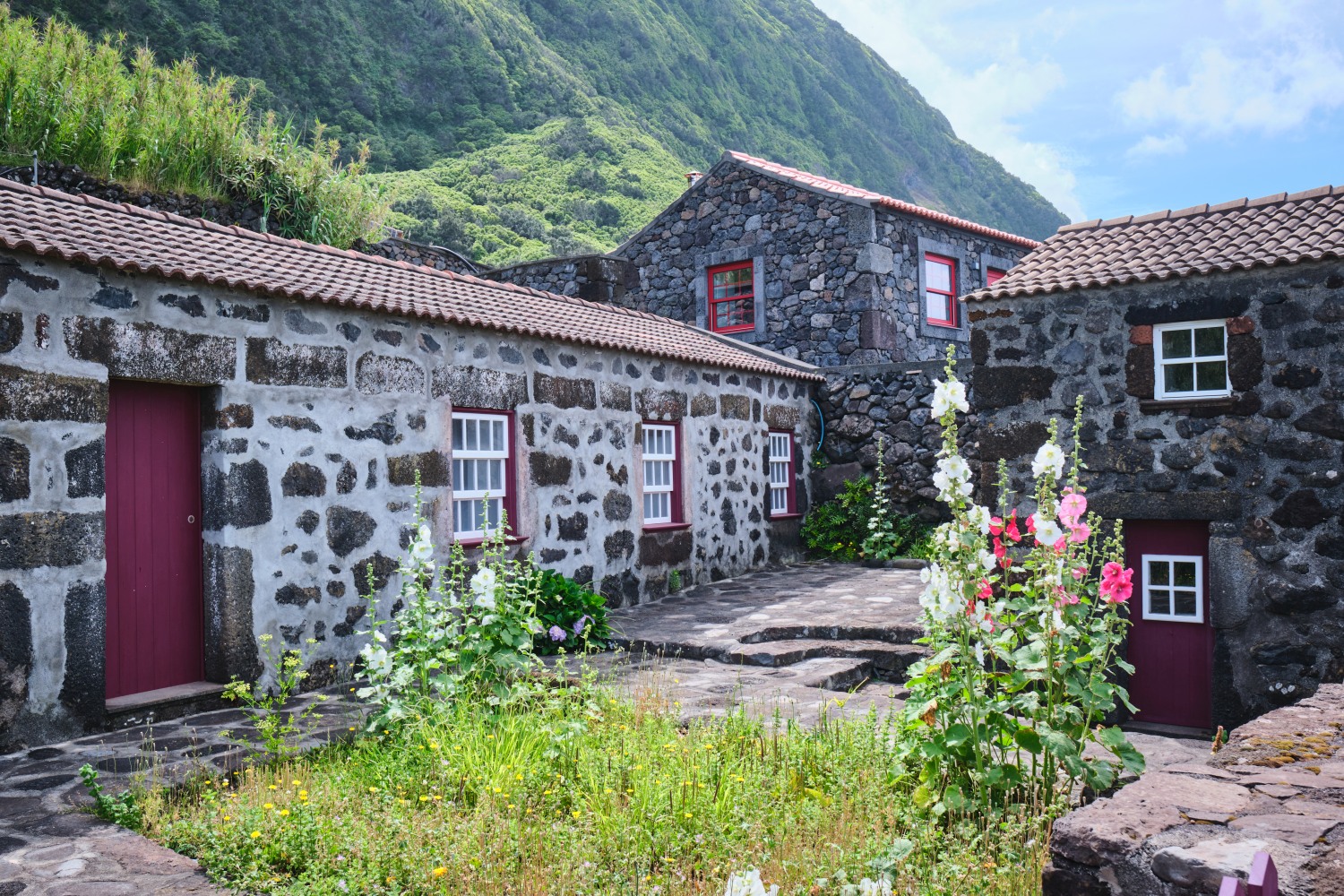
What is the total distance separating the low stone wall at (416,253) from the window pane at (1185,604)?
31.7 feet

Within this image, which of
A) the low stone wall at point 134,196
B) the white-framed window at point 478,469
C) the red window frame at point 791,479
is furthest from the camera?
the red window frame at point 791,479

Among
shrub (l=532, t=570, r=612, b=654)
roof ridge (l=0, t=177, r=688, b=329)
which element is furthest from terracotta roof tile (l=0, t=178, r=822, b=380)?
shrub (l=532, t=570, r=612, b=654)

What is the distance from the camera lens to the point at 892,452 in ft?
47.2

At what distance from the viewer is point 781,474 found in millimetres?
14430

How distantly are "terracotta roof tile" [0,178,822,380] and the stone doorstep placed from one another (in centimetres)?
271

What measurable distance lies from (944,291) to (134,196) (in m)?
12.5

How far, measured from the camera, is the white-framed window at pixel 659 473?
11727 mm

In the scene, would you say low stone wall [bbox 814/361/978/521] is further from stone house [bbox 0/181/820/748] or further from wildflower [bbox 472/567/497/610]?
wildflower [bbox 472/567/497/610]

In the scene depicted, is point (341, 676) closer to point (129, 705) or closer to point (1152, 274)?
point (129, 705)

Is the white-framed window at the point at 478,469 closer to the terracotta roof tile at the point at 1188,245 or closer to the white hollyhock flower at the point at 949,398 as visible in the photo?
the terracotta roof tile at the point at 1188,245

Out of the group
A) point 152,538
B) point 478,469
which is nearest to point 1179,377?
point 478,469

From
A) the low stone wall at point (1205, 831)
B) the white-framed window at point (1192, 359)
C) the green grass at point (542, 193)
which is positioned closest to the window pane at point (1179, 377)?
the white-framed window at point (1192, 359)

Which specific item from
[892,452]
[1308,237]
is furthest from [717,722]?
[892,452]

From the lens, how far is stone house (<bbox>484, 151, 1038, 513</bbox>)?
1638cm
